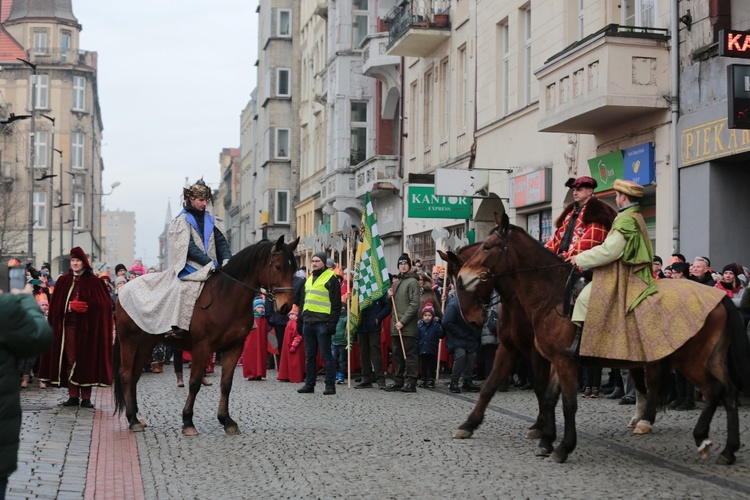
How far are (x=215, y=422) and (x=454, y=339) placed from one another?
5783 mm

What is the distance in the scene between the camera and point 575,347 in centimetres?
1023

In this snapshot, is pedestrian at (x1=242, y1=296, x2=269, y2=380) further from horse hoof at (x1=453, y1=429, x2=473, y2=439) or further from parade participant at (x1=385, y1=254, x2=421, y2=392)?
horse hoof at (x1=453, y1=429, x2=473, y2=439)

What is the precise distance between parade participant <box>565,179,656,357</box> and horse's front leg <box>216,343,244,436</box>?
12.3 feet

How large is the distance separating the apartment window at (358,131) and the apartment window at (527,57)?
18.1 m

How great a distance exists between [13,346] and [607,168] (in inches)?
687

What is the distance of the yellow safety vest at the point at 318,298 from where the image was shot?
1777 cm

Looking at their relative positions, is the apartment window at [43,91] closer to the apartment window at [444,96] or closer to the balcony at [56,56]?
Result: the balcony at [56,56]

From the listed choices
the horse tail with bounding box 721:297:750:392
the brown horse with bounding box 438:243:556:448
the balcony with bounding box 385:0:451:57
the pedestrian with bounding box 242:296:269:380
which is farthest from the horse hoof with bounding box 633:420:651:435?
the balcony with bounding box 385:0:451:57

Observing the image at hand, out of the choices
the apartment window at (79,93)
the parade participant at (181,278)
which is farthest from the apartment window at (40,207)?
the parade participant at (181,278)

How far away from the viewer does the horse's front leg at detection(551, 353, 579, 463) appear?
9.94 meters

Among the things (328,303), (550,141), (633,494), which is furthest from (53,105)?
(633,494)

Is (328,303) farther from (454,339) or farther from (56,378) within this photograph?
(56,378)

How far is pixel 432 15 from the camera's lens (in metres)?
33.7

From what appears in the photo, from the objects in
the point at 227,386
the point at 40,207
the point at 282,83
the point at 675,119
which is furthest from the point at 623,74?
the point at 40,207
